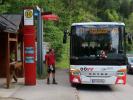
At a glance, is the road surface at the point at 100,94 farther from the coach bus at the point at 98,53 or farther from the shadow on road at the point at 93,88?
the coach bus at the point at 98,53

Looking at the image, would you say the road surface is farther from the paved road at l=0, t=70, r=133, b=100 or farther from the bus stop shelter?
the bus stop shelter

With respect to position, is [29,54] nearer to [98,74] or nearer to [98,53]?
[98,53]

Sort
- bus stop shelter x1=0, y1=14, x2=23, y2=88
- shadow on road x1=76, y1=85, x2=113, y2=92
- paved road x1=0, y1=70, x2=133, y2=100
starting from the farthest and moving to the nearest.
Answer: shadow on road x1=76, y1=85, x2=113, y2=92 < bus stop shelter x1=0, y1=14, x2=23, y2=88 < paved road x1=0, y1=70, x2=133, y2=100

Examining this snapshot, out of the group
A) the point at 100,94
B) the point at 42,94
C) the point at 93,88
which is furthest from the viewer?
the point at 93,88

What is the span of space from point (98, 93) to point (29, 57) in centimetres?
378

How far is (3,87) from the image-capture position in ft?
67.9

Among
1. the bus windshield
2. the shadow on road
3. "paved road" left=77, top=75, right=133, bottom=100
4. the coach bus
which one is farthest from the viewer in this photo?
the shadow on road

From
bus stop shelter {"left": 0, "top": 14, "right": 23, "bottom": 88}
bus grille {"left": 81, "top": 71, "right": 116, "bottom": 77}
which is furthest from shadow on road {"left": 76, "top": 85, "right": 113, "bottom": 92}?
bus stop shelter {"left": 0, "top": 14, "right": 23, "bottom": 88}

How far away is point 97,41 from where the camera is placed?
21.6 m

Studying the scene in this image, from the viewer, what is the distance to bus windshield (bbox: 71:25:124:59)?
21.2 meters

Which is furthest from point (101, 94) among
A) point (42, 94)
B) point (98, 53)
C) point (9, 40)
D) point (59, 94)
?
Result: point (9, 40)

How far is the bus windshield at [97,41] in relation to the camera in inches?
836

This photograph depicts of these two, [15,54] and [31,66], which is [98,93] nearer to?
[31,66]

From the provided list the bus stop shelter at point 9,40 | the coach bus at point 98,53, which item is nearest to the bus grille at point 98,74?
the coach bus at point 98,53
